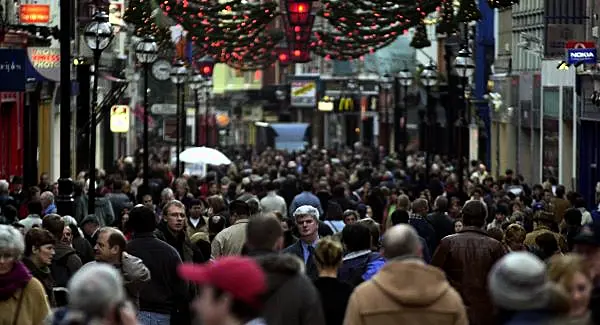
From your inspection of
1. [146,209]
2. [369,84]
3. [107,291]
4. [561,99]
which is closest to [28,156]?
[561,99]

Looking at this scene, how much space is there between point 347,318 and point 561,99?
38.2 metres

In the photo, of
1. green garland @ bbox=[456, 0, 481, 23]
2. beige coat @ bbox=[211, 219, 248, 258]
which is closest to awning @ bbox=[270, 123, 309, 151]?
green garland @ bbox=[456, 0, 481, 23]

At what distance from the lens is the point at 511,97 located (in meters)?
60.2

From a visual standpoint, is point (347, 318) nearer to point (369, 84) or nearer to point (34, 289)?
point (34, 289)

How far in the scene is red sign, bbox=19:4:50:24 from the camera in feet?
123

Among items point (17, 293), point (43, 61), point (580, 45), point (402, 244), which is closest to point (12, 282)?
point (17, 293)

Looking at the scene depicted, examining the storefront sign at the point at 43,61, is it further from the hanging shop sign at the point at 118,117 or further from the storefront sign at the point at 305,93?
the storefront sign at the point at 305,93

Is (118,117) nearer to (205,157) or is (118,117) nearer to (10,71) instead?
→ (205,157)

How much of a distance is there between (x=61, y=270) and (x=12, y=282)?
3771 millimetres

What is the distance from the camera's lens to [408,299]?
1077cm

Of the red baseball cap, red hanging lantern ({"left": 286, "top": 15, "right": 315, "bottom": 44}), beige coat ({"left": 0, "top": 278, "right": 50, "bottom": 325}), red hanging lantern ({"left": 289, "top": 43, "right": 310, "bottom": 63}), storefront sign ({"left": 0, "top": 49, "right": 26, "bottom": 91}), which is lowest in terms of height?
beige coat ({"left": 0, "top": 278, "right": 50, "bottom": 325})

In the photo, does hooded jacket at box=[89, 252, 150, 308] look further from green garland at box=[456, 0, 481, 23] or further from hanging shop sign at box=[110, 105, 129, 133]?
hanging shop sign at box=[110, 105, 129, 133]

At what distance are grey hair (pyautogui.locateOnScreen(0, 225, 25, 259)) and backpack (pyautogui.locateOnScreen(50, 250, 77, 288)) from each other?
3160mm

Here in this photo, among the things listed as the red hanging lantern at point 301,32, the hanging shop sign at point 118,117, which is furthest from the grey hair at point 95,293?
the hanging shop sign at point 118,117
